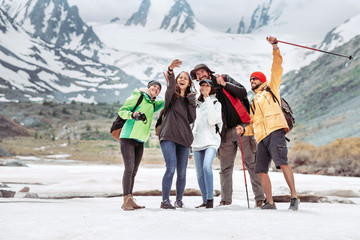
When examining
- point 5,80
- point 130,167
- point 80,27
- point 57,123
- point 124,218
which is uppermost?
point 80,27

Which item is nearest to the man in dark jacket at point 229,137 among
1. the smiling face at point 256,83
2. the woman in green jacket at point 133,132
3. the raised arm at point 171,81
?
the smiling face at point 256,83

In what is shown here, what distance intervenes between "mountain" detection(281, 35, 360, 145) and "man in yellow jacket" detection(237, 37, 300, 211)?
1065 inches

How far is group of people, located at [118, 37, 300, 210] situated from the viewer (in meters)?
4.64

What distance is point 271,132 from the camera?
14.9ft

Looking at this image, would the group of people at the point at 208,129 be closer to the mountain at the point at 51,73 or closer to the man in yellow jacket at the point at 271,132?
the man in yellow jacket at the point at 271,132

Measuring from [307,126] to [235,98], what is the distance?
3835 cm

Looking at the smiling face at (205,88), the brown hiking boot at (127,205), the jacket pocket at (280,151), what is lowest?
the brown hiking boot at (127,205)

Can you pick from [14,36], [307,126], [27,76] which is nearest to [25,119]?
[307,126]

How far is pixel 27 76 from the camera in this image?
92.1 m

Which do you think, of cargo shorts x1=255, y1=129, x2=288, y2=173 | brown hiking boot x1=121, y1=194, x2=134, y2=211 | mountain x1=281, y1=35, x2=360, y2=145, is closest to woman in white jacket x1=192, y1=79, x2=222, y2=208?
cargo shorts x1=255, y1=129, x2=288, y2=173

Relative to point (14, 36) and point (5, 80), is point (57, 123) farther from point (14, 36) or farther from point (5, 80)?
point (14, 36)

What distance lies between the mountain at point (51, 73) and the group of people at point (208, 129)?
7555 centimetres

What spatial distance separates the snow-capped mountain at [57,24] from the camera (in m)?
174

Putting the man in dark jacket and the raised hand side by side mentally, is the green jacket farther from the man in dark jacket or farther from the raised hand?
the man in dark jacket
